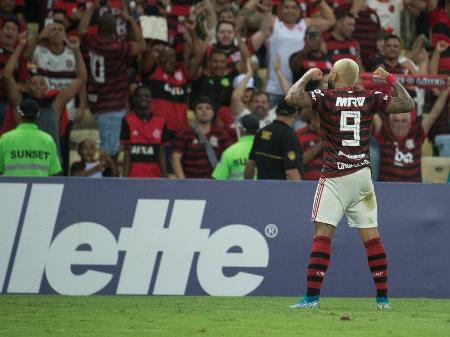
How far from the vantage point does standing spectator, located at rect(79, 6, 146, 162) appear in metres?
17.5

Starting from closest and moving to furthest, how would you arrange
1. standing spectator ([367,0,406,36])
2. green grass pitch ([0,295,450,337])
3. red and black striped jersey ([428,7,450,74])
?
green grass pitch ([0,295,450,337]) < red and black striped jersey ([428,7,450,74]) < standing spectator ([367,0,406,36])

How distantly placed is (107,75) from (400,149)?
446 cm

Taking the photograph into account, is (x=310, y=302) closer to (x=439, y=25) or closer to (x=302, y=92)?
(x=302, y=92)

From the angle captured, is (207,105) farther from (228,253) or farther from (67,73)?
(228,253)

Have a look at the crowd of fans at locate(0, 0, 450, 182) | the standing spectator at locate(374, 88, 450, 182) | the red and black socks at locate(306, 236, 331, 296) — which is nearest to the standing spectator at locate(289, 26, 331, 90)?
the crowd of fans at locate(0, 0, 450, 182)

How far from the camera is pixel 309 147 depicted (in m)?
16.7

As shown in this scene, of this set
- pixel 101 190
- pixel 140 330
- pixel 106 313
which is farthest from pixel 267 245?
pixel 140 330

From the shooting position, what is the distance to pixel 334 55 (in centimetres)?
1855

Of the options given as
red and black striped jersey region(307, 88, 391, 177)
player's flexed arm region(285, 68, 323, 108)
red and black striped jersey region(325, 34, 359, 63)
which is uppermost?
player's flexed arm region(285, 68, 323, 108)

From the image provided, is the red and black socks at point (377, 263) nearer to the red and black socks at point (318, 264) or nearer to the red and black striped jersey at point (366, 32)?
the red and black socks at point (318, 264)

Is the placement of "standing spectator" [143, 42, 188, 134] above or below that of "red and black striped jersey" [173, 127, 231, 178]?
above

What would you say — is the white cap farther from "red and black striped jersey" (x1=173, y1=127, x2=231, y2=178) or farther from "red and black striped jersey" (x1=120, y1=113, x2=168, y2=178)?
"red and black striped jersey" (x1=120, y1=113, x2=168, y2=178)

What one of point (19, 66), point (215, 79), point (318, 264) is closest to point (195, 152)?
point (215, 79)

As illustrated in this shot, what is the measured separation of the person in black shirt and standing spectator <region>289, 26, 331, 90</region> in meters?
3.17
